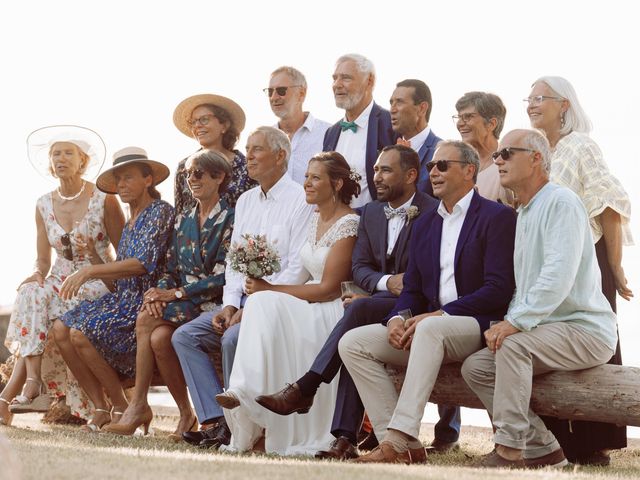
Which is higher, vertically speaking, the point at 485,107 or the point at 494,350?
the point at 485,107

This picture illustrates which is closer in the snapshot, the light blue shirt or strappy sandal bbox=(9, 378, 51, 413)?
the light blue shirt

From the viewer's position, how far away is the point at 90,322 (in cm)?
993

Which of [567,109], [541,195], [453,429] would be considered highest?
[567,109]

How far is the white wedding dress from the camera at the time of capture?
8180 millimetres

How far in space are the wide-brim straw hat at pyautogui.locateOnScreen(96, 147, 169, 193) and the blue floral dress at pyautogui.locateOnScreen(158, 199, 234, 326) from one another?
2.71 feet

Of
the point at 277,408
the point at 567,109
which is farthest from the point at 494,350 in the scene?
the point at 567,109

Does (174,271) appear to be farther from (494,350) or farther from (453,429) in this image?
(494,350)

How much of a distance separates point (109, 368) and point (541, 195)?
4214mm

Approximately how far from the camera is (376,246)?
8367 mm

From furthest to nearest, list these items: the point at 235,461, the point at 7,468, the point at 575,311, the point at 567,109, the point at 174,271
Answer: the point at 174,271 → the point at 567,109 → the point at 575,311 → the point at 235,461 → the point at 7,468

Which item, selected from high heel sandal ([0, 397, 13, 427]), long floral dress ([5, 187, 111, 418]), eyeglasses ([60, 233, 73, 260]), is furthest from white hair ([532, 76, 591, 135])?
high heel sandal ([0, 397, 13, 427])

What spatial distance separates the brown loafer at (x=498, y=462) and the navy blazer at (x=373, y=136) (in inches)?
102

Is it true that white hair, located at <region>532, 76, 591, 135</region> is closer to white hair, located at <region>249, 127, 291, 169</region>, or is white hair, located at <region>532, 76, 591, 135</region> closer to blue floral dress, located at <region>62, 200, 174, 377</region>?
white hair, located at <region>249, 127, 291, 169</region>

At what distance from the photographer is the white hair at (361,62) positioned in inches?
383
